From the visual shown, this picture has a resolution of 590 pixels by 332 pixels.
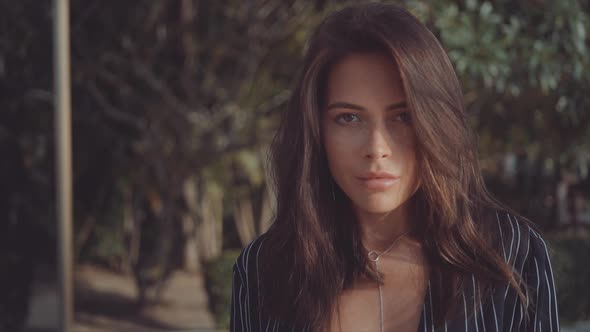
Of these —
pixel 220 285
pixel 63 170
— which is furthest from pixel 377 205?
pixel 220 285

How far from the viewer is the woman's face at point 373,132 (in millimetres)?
1385

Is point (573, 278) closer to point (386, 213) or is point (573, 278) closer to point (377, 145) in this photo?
point (386, 213)

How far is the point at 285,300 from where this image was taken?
1535mm

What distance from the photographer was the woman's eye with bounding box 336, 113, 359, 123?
4.66 feet

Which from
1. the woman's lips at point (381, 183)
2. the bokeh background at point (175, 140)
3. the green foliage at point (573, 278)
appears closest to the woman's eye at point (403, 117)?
the woman's lips at point (381, 183)

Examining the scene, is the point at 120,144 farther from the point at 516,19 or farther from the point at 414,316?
the point at 414,316

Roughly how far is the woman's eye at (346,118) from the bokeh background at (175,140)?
403 cm

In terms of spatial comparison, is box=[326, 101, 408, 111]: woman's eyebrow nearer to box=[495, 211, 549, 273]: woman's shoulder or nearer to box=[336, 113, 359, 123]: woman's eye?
box=[336, 113, 359, 123]: woman's eye

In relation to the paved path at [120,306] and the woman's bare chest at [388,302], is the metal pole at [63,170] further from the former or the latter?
the woman's bare chest at [388,302]

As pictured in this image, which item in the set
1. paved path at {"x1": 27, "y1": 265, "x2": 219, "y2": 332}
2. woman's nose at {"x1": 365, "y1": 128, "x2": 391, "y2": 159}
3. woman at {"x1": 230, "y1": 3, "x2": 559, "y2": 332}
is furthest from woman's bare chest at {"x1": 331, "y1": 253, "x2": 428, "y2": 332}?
paved path at {"x1": 27, "y1": 265, "x2": 219, "y2": 332}

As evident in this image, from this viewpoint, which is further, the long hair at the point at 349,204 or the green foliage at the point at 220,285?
the green foliage at the point at 220,285

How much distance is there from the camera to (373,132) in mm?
1384

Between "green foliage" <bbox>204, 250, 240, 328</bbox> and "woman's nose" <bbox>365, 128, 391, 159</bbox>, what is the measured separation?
18.4 feet

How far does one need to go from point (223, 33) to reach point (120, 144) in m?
2.02
